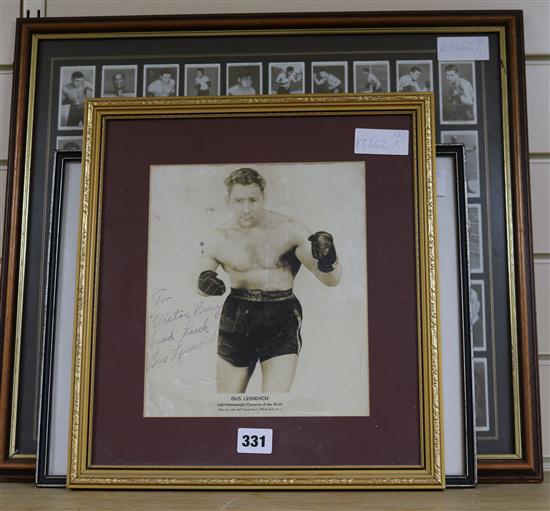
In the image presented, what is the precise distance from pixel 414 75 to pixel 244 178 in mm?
362

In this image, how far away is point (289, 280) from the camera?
1139mm

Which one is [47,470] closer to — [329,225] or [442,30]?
[329,225]

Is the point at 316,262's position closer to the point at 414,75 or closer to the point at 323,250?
the point at 323,250

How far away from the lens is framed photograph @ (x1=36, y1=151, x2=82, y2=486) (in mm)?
1128

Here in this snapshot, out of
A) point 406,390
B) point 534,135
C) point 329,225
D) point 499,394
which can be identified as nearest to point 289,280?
point 329,225

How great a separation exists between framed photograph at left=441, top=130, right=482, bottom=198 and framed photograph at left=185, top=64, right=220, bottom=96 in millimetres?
409

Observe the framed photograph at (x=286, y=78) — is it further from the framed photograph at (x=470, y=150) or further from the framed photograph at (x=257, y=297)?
the framed photograph at (x=470, y=150)

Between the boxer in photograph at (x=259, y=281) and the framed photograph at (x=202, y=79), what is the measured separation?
223 millimetres

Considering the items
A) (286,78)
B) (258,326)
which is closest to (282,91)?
(286,78)

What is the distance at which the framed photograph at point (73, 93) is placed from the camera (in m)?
1.27

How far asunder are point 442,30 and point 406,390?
63 cm
